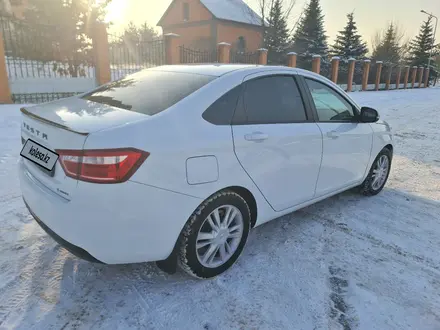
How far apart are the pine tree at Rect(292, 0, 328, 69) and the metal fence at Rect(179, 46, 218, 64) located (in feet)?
62.9

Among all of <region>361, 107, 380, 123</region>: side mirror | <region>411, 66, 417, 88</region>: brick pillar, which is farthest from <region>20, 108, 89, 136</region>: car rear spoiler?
<region>411, 66, 417, 88</region>: brick pillar

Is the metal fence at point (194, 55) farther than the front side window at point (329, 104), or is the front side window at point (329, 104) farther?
the metal fence at point (194, 55)

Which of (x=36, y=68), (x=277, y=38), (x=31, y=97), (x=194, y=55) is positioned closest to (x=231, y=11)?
(x=277, y=38)

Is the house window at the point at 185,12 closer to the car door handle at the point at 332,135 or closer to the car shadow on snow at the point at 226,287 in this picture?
the car door handle at the point at 332,135

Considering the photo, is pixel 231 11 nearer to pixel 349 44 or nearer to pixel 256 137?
pixel 349 44

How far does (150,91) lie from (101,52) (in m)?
9.26

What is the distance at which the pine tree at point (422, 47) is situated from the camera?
45625 mm

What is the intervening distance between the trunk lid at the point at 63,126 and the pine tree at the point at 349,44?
36416 mm

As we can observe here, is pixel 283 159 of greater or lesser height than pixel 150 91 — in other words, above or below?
below

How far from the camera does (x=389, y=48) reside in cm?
4341

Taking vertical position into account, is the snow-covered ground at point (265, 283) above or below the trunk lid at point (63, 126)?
below

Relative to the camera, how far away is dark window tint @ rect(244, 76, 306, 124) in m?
2.78

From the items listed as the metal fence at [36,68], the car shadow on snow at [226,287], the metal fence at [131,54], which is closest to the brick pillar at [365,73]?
the metal fence at [131,54]

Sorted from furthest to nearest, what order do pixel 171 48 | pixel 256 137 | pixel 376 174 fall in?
pixel 171 48 → pixel 376 174 → pixel 256 137
